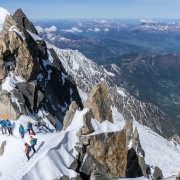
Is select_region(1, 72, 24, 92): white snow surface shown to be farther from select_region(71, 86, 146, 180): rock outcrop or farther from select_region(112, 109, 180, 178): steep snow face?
select_region(112, 109, 180, 178): steep snow face

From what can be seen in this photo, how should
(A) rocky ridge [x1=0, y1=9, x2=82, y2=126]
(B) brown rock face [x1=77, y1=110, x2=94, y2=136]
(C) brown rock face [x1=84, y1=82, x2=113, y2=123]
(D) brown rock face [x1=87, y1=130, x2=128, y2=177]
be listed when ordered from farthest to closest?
(A) rocky ridge [x1=0, y1=9, x2=82, y2=126] → (C) brown rock face [x1=84, y1=82, x2=113, y2=123] → (B) brown rock face [x1=77, y1=110, x2=94, y2=136] → (D) brown rock face [x1=87, y1=130, x2=128, y2=177]

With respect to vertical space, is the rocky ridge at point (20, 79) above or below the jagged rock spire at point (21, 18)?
below

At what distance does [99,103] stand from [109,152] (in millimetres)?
8926

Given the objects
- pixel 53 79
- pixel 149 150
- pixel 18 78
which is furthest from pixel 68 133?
pixel 149 150

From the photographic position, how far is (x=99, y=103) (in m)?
38.6

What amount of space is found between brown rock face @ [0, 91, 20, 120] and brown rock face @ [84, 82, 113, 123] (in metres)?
11.2

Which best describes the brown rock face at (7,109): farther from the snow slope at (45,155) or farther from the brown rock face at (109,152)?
the brown rock face at (109,152)

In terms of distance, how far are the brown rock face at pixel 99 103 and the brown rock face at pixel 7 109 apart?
11.2 m

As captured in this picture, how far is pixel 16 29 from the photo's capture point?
52625 mm

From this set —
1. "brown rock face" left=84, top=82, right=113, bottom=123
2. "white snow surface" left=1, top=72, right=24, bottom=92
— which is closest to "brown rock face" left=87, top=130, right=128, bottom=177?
"brown rock face" left=84, top=82, right=113, bottom=123

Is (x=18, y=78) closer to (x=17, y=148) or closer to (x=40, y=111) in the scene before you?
(x=40, y=111)

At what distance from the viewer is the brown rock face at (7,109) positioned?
39.6m

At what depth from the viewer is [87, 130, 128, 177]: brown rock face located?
99.1ft

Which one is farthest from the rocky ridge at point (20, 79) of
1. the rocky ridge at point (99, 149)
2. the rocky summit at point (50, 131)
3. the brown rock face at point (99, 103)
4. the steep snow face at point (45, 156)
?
the brown rock face at point (99, 103)
